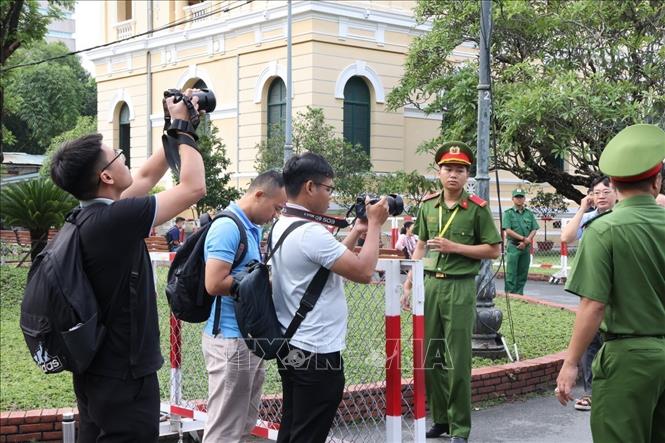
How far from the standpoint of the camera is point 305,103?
972 inches

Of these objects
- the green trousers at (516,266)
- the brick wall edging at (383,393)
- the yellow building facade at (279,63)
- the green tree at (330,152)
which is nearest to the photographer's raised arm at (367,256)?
the brick wall edging at (383,393)

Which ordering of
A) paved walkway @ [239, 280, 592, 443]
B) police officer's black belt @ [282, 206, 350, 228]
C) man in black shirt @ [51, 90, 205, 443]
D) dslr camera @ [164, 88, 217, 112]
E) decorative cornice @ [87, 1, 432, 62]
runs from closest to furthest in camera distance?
man in black shirt @ [51, 90, 205, 443], dslr camera @ [164, 88, 217, 112], police officer's black belt @ [282, 206, 350, 228], paved walkway @ [239, 280, 592, 443], decorative cornice @ [87, 1, 432, 62]

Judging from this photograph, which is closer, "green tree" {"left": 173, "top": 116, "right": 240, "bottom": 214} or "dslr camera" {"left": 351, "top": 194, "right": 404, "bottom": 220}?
"dslr camera" {"left": 351, "top": 194, "right": 404, "bottom": 220}

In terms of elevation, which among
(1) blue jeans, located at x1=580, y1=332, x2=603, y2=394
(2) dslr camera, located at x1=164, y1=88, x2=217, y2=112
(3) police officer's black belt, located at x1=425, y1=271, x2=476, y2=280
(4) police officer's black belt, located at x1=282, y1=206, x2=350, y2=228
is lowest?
(1) blue jeans, located at x1=580, y1=332, x2=603, y2=394

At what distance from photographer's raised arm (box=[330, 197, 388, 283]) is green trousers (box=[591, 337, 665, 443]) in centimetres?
117

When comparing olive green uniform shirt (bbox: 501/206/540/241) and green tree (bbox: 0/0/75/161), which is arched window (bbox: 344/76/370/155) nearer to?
green tree (bbox: 0/0/75/161)

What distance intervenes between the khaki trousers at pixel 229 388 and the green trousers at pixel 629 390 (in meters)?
1.94

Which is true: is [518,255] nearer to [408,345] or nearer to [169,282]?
[408,345]

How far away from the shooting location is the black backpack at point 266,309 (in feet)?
13.1

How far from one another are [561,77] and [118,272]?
10.4m

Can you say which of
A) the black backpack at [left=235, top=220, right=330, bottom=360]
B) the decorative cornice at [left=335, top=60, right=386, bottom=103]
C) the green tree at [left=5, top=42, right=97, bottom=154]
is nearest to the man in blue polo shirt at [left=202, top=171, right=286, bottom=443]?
the black backpack at [left=235, top=220, right=330, bottom=360]

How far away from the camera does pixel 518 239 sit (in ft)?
44.1

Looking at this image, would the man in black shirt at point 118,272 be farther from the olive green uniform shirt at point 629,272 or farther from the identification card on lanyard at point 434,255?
the identification card on lanyard at point 434,255

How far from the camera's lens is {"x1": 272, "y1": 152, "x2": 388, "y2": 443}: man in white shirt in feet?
12.9
